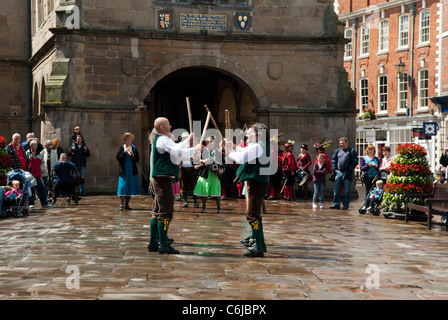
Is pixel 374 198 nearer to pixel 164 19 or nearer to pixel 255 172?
pixel 255 172

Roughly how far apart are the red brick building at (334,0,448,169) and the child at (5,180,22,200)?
23835 millimetres

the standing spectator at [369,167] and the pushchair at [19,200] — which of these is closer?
the pushchair at [19,200]

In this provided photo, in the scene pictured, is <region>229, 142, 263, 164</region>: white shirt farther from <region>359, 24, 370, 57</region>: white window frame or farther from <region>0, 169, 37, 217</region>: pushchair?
<region>359, 24, 370, 57</region>: white window frame

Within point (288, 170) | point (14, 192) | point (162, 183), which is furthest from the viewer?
point (288, 170)

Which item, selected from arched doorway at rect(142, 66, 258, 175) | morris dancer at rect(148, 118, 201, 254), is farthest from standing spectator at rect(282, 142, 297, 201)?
morris dancer at rect(148, 118, 201, 254)

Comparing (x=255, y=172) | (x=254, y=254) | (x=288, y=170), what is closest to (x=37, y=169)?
(x=288, y=170)

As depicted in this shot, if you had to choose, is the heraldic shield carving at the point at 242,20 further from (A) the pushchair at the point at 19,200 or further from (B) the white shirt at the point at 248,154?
(B) the white shirt at the point at 248,154

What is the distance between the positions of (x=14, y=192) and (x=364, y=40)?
32267mm

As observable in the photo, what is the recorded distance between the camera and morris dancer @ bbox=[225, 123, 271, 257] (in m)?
9.50

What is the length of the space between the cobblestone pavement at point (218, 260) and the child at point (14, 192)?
544 mm

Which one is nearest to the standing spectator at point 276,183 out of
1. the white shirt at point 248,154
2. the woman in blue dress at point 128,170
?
the woman in blue dress at point 128,170

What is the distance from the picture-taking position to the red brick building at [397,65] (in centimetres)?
3634

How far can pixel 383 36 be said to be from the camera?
41.4 m

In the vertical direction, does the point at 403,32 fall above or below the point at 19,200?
above
